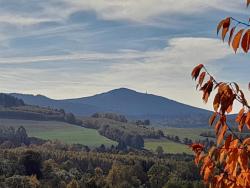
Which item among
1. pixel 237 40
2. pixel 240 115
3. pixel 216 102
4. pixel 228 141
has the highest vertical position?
pixel 237 40

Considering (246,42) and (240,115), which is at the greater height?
(246,42)

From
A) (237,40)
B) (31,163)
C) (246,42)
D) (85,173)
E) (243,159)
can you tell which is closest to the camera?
(237,40)

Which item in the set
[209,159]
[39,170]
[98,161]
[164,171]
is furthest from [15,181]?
[209,159]

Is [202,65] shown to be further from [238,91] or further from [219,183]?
[219,183]

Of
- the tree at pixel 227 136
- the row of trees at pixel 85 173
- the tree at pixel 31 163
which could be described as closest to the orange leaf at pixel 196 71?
the tree at pixel 227 136

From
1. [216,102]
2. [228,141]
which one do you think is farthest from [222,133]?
[216,102]

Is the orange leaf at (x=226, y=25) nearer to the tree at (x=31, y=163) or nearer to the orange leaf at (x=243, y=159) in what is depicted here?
the orange leaf at (x=243, y=159)

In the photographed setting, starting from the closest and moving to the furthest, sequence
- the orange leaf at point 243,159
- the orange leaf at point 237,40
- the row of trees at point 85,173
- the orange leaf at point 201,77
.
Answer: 1. the orange leaf at point 237,40
2. the orange leaf at point 243,159
3. the orange leaf at point 201,77
4. the row of trees at point 85,173

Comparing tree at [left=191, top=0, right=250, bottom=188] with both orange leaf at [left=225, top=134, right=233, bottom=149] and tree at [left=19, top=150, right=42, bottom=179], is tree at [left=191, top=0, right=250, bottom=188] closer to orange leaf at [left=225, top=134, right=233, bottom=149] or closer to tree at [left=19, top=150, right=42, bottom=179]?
orange leaf at [left=225, top=134, right=233, bottom=149]

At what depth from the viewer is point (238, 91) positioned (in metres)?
5.40

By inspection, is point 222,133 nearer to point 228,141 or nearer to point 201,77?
point 228,141

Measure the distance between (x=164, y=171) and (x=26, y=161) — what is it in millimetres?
29818

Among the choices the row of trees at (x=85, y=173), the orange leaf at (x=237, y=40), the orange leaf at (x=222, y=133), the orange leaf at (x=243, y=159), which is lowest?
the row of trees at (x=85, y=173)

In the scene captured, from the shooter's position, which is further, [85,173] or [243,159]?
[85,173]
